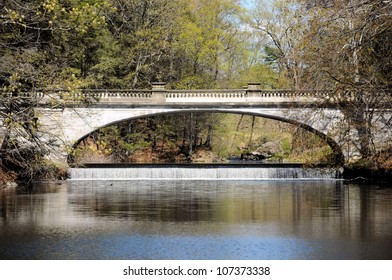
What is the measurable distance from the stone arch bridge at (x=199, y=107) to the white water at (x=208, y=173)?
7.72 ft

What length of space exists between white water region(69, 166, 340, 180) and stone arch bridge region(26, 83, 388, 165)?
235 centimetres

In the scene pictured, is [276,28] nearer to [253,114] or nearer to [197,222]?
[253,114]

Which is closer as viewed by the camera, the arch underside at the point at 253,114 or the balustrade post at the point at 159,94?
the arch underside at the point at 253,114

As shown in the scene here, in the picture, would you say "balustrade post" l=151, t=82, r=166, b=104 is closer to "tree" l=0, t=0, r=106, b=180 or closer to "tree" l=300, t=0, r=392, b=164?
"tree" l=0, t=0, r=106, b=180

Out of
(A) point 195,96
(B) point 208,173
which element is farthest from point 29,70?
(A) point 195,96

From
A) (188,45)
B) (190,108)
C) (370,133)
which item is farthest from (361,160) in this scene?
(188,45)

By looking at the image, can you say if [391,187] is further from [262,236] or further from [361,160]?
[262,236]

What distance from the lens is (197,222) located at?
19.9 metres

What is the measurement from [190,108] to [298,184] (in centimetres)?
923

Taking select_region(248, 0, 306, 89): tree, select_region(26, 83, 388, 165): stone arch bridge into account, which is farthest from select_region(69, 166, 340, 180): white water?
select_region(248, 0, 306, 89): tree

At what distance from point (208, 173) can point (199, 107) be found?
15.8 ft

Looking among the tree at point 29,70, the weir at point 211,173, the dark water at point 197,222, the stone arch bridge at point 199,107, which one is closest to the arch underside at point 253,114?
the stone arch bridge at point 199,107

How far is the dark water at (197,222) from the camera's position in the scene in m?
15.7

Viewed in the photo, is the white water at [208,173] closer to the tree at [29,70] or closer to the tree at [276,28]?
the tree at [29,70]
